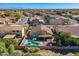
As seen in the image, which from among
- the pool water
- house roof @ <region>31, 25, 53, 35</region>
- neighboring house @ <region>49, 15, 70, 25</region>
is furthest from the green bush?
neighboring house @ <region>49, 15, 70, 25</region>

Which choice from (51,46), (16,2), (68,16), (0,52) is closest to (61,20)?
(68,16)

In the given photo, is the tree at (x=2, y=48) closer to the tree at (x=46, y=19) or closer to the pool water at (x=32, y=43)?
the pool water at (x=32, y=43)

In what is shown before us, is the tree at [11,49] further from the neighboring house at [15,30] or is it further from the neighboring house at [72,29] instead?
the neighboring house at [72,29]

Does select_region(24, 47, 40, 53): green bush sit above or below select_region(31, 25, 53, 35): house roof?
below

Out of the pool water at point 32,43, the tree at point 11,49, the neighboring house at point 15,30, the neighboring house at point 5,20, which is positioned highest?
the neighboring house at point 5,20

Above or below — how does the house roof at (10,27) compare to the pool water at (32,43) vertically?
above

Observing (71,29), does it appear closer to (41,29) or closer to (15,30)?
(41,29)

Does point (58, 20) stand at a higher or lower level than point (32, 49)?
higher

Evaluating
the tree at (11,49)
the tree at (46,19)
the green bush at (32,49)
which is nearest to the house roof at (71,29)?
the tree at (46,19)

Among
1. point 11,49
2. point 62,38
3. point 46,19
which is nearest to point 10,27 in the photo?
point 11,49

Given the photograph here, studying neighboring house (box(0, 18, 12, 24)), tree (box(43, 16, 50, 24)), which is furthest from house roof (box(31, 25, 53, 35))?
neighboring house (box(0, 18, 12, 24))

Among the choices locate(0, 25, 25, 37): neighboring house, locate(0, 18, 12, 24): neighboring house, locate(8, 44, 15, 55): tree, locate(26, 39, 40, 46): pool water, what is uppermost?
locate(0, 18, 12, 24): neighboring house

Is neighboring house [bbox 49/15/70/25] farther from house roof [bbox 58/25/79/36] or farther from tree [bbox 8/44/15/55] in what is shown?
tree [bbox 8/44/15/55]
